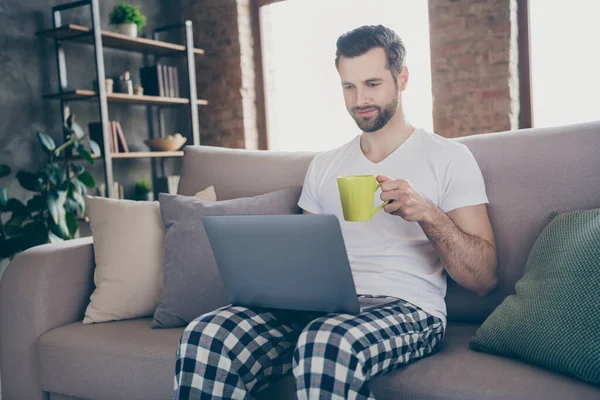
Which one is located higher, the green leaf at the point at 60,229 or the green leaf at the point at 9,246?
the green leaf at the point at 60,229

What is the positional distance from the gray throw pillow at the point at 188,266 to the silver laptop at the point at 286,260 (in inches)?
12.8

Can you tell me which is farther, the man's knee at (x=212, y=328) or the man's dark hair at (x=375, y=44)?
the man's dark hair at (x=375, y=44)

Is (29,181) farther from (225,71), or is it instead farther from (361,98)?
Result: (361,98)

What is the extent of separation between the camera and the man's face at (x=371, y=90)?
156 cm

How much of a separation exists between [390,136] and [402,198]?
1.23ft

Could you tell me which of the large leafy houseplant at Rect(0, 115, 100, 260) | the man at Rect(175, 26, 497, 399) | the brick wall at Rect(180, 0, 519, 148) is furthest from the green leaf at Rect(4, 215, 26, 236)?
the brick wall at Rect(180, 0, 519, 148)

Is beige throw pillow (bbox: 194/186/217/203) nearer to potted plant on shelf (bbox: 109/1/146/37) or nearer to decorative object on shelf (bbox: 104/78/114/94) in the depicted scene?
decorative object on shelf (bbox: 104/78/114/94)

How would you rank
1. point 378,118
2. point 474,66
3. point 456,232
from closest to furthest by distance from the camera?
point 456,232, point 378,118, point 474,66

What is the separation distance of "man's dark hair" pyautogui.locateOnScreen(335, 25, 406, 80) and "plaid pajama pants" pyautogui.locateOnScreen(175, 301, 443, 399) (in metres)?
0.69

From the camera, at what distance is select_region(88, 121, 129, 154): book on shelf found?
373 cm

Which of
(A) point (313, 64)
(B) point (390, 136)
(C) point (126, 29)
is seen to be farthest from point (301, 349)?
(A) point (313, 64)

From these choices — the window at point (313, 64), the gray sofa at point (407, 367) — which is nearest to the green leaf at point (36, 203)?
the gray sofa at point (407, 367)

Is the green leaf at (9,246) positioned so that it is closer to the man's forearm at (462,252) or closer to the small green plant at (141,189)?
the small green plant at (141,189)

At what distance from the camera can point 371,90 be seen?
1.58m
